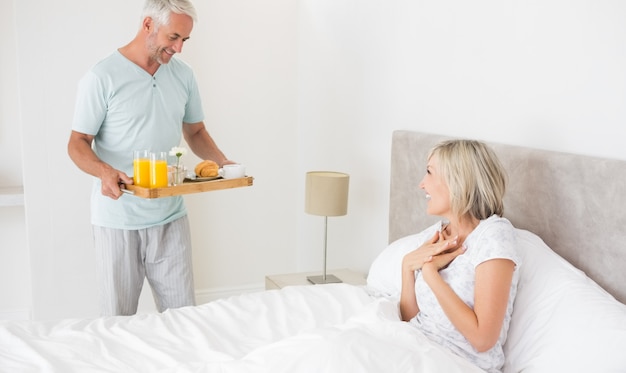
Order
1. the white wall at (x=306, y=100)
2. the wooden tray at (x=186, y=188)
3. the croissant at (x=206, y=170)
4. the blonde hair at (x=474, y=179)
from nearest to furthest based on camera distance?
the blonde hair at (x=474, y=179), the white wall at (x=306, y=100), the wooden tray at (x=186, y=188), the croissant at (x=206, y=170)

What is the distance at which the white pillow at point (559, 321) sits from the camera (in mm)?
1709

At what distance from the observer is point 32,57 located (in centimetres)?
337

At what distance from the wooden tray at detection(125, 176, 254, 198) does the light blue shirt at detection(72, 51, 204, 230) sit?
9.1 inches

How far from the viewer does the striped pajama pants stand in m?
2.66

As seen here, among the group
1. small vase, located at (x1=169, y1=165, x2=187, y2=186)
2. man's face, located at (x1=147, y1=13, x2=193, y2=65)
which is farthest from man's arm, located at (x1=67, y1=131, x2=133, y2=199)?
man's face, located at (x1=147, y1=13, x2=193, y2=65)

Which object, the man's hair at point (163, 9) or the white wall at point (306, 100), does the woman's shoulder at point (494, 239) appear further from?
the man's hair at point (163, 9)

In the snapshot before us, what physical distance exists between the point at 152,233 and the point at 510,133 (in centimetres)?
139

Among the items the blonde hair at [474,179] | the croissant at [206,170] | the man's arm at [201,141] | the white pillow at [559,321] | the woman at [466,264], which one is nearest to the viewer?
the white pillow at [559,321]

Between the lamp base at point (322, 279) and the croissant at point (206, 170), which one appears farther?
the lamp base at point (322, 279)

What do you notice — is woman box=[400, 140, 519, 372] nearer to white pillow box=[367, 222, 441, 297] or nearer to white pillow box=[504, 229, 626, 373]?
white pillow box=[504, 229, 626, 373]

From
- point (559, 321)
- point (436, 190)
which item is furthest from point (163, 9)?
point (559, 321)

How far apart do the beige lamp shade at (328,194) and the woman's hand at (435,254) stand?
102cm

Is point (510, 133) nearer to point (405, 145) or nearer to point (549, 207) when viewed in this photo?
point (549, 207)

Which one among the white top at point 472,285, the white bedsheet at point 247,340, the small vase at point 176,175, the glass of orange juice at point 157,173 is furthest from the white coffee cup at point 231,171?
the white top at point 472,285
